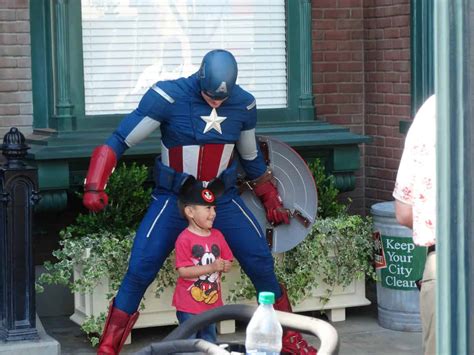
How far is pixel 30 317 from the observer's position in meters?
6.75

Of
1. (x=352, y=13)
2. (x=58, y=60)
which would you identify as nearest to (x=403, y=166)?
(x=58, y=60)

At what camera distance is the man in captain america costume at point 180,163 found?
6316 millimetres

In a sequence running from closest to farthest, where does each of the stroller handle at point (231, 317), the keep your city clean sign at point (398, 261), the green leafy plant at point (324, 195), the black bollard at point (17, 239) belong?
1. the stroller handle at point (231, 317)
2. the black bollard at point (17, 239)
3. the keep your city clean sign at point (398, 261)
4. the green leafy plant at point (324, 195)

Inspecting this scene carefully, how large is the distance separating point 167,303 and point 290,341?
0.98m

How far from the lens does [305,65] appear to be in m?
8.30

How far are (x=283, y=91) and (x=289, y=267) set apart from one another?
140cm

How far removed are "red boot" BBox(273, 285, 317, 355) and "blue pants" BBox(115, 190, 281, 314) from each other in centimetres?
29

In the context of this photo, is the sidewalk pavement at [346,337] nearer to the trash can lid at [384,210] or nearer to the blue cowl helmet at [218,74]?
the trash can lid at [384,210]

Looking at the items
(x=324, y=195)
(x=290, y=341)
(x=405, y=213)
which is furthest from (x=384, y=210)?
(x=405, y=213)

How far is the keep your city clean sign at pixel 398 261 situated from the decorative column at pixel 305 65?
44.6 inches

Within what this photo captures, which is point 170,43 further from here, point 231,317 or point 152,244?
point 231,317

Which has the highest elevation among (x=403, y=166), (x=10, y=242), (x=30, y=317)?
(x=403, y=166)

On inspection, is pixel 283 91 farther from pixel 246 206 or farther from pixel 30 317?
pixel 30 317

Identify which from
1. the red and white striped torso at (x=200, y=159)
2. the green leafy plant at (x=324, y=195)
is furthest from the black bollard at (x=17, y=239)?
the green leafy plant at (x=324, y=195)
